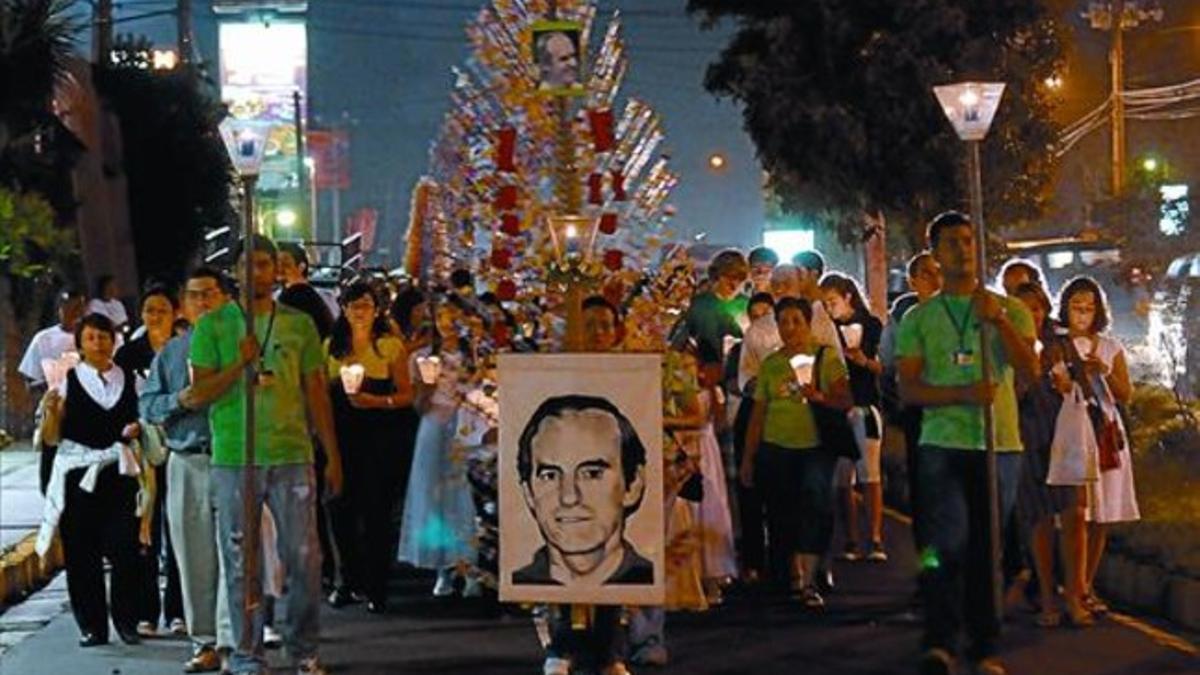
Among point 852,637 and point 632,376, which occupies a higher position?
point 632,376

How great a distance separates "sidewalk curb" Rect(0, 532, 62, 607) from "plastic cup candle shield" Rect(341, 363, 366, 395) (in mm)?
2040

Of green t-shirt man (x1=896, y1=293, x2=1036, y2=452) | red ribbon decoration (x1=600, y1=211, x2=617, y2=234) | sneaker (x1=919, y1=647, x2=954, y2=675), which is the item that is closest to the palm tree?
red ribbon decoration (x1=600, y1=211, x2=617, y2=234)

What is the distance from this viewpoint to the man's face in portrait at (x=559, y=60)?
9117 millimetres

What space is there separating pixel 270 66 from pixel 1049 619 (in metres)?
50.8

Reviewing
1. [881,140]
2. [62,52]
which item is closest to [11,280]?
[62,52]

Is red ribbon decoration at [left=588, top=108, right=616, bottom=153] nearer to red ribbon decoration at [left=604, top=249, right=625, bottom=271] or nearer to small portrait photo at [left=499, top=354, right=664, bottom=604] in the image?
red ribbon decoration at [left=604, top=249, right=625, bottom=271]

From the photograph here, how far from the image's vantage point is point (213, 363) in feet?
29.8

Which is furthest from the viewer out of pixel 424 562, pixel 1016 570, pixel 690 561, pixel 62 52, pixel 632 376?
pixel 62 52

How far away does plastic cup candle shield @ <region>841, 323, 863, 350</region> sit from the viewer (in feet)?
43.1

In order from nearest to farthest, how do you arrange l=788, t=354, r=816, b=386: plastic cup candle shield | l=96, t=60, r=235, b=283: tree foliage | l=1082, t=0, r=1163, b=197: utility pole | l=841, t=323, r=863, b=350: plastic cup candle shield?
1. l=788, t=354, r=816, b=386: plastic cup candle shield
2. l=841, t=323, r=863, b=350: plastic cup candle shield
3. l=96, t=60, r=235, b=283: tree foliage
4. l=1082, t=0, r=1163, b=197: utility pole

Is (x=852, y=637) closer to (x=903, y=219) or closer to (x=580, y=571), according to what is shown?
(x=580, y=571)

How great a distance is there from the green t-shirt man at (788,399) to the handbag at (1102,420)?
1.49 meters

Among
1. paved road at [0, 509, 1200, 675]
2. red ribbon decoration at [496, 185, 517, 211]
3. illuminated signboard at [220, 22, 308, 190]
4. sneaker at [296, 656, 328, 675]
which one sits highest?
illuminated signboard at [220, 22, 308, 190]

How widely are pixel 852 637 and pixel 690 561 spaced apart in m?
1.06
